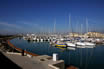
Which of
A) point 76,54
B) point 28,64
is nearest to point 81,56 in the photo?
point 76,54

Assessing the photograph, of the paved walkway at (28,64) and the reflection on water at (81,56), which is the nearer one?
A: the paved walkway at (28,64)

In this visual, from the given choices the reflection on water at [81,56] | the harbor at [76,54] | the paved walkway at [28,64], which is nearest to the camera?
the paved walkway at [28,64]

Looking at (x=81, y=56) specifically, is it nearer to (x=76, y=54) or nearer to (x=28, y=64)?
(x=76, y=54)

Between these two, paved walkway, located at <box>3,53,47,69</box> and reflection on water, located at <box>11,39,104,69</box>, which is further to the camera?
reflection on water, located at <box>11,39,104,69</box>

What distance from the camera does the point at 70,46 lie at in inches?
1539

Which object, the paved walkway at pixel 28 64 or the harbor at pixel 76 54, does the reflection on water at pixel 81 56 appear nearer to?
the harbor at pixel 76 54

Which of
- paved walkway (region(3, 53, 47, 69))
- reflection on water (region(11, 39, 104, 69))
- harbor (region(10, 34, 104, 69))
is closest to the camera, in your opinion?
paved walkway (region(3, 53, 47, 69))

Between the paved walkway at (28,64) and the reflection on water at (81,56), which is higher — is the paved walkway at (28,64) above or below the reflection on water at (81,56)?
above

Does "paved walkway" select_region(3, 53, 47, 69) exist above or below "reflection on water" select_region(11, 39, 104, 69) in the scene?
above

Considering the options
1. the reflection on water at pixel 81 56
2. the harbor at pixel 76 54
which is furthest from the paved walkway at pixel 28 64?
the reflection on water at pixel 81 56

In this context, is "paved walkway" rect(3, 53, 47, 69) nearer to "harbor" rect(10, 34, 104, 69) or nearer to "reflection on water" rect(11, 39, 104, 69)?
"harbor" rect(10, 34, 104, 69)

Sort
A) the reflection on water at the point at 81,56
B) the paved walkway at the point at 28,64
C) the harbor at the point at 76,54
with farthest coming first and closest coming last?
the harbor at the point at 76,54 → the reflection on water at the point at 81,56 → the paved walkway at the point at 28,64

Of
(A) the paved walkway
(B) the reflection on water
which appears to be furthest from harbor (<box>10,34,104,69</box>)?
(A) the paved walkway

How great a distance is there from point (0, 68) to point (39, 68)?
144 inches
